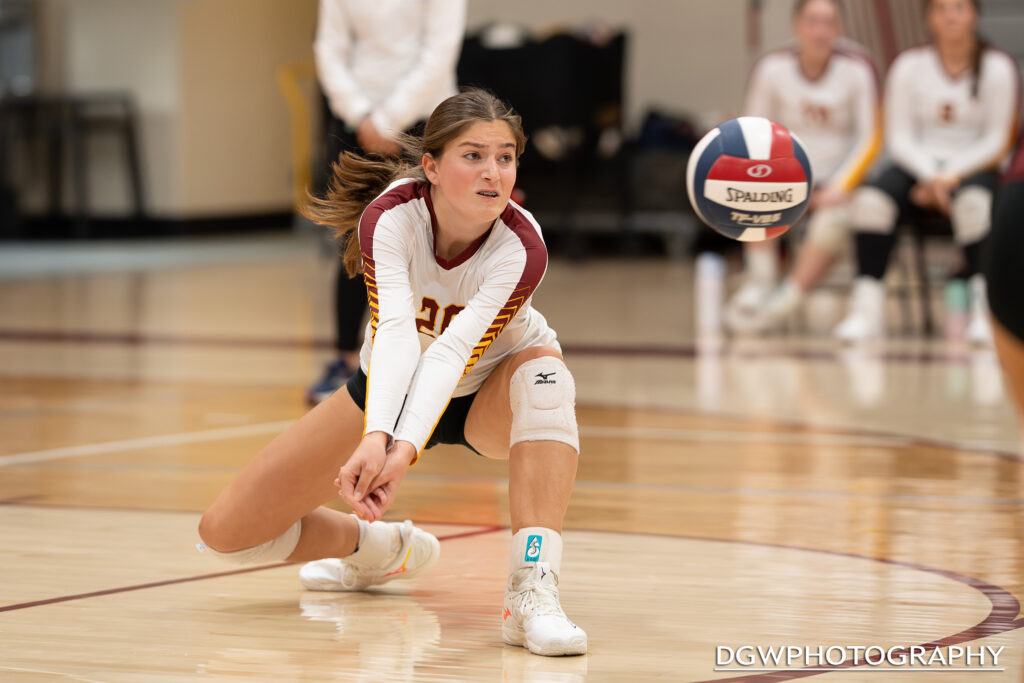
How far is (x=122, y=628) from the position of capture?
8.22 feet

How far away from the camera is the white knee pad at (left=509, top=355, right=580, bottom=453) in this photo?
251 centimetres

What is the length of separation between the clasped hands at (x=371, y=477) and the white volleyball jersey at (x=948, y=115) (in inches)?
187

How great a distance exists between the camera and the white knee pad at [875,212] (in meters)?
6.71

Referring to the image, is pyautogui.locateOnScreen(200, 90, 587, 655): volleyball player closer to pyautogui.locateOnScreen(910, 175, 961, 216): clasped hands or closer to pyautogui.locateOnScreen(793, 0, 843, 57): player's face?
pyautogui.locateOnScreen(910, 175, 961, 216): clasped hands

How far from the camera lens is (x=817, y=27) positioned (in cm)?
683

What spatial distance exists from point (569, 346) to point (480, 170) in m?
4.19

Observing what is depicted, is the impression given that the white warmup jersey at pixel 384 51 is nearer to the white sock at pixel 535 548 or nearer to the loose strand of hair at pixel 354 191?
the loose strand of hair at pixel 354 191

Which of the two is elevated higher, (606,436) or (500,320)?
(500,320)

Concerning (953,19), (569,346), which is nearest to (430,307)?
(569,346)

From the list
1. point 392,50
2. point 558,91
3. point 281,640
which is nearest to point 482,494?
point 281,640

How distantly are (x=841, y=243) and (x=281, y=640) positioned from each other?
509 cm

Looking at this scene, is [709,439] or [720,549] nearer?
[720,549]

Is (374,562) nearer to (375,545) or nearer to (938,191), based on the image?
(375,545)

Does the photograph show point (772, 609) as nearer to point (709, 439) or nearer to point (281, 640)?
point (281, 640)
